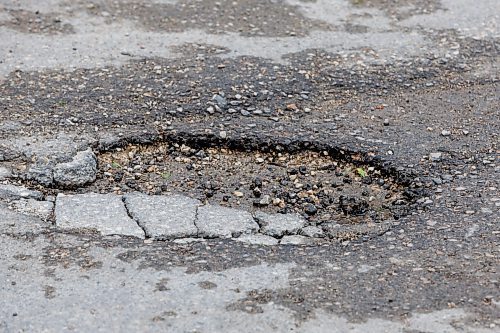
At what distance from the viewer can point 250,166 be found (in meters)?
4.45

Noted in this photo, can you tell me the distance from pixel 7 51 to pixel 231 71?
1.58 m

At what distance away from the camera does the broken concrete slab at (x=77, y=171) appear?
4164mm

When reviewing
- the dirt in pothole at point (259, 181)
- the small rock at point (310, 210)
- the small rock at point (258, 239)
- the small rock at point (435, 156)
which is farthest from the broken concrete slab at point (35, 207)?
the small rock at point (435, 156)

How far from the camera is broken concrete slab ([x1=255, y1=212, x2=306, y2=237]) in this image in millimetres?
3842

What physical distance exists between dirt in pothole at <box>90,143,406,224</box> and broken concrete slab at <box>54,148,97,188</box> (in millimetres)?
52

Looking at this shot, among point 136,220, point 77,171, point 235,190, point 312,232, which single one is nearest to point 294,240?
point 312,232

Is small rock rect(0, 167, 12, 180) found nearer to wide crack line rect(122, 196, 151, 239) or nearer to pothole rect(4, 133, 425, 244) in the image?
pothole rect(4, 133, 425, 244)

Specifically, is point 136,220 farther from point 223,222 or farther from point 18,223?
point 18,223

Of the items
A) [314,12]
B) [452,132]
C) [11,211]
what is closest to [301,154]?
[452,132]

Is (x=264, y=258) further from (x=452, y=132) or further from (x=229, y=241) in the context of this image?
(x=452, y=132)

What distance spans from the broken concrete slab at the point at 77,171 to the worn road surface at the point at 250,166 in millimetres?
11

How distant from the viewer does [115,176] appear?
4.30 meters

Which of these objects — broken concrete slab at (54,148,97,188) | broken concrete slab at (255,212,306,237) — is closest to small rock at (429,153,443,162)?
broken concrete slab at (255,212,306,237)

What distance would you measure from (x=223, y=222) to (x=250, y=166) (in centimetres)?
65
